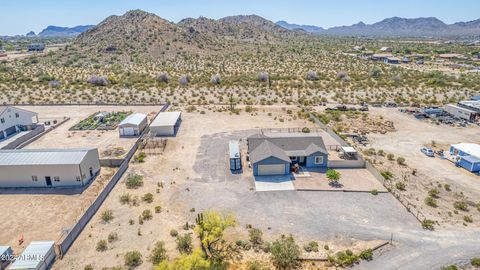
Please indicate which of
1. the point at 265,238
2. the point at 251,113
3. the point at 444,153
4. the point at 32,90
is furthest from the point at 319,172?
the point at 32,90

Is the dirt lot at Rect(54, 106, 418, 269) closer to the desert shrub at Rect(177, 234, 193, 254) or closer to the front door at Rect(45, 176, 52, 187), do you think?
the desert shrub at Rect(177, 234, 193, 254)

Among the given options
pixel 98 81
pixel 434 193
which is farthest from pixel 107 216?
pixel 98 81

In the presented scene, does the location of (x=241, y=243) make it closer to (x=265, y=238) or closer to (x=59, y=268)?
(x=265, y=238)

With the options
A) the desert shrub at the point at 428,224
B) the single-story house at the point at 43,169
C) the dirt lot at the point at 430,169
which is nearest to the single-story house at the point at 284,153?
the dirt lot at the point at 430,169

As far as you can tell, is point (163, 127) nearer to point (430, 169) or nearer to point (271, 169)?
point (271, 169)

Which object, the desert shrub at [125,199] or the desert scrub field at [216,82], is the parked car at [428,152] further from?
the desert shrub at [125,199]
